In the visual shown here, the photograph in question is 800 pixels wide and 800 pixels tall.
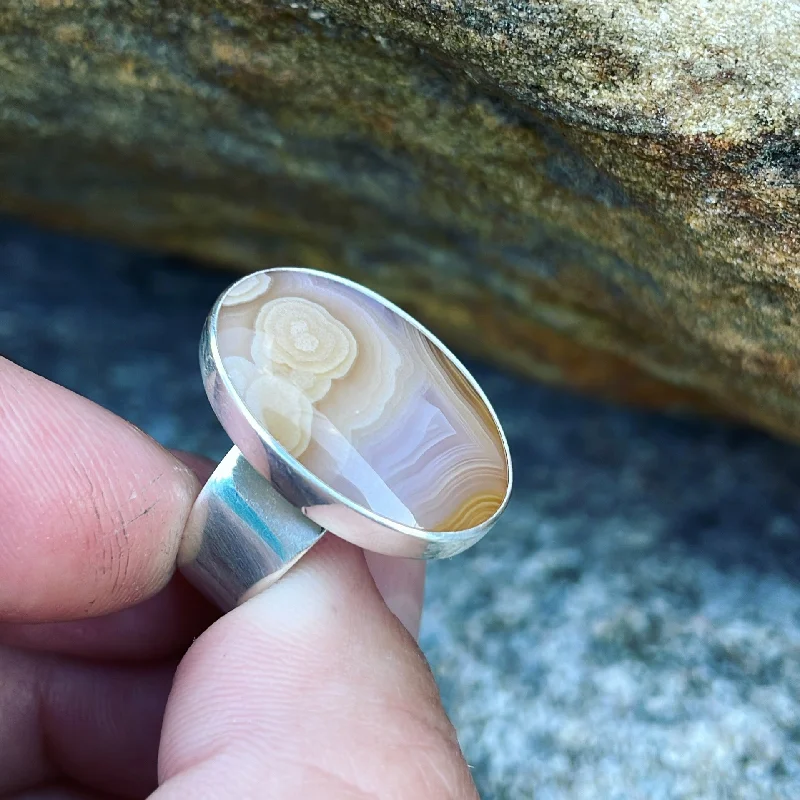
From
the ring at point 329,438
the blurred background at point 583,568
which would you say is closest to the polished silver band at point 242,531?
the ring at point 329,438

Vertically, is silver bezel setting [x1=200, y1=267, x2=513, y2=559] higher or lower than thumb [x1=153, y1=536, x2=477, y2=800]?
higher

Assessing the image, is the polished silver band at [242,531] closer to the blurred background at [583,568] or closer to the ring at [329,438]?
the ring at [329,438]

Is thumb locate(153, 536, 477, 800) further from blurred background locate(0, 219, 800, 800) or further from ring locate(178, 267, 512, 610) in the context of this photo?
blurred background locate(0, 219, 800, 800)

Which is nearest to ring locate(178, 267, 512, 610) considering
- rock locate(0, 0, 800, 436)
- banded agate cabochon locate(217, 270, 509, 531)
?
banded agate cabochon locate(217, 270, 509, 531)

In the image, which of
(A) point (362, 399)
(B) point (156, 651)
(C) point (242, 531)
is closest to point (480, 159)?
(A) point (362, 399)

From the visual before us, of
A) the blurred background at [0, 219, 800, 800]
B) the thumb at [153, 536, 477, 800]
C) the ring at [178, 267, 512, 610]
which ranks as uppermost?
the ring at [178, 267, 512, 610]

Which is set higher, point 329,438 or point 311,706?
point 329,438

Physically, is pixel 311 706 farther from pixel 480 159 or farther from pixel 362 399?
pixel 480 159
